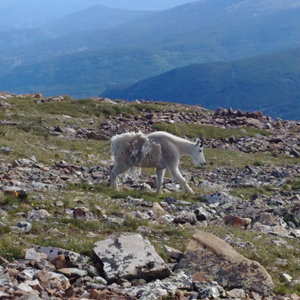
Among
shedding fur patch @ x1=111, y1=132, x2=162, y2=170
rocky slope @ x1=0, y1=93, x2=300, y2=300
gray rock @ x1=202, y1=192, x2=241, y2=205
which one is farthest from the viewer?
shedding fur patch @ x1=111, y1=132, x2=162, y2=170

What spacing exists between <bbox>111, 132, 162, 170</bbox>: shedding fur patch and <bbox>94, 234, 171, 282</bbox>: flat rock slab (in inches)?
295

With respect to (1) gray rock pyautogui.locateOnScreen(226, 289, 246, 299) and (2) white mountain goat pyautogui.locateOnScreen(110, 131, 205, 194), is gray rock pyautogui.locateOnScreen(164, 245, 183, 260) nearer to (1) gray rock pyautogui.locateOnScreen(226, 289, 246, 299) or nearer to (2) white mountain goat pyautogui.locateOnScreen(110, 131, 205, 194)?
(1) gray rock pyautogui.locateOnScreen(226, 289, 246, 299)

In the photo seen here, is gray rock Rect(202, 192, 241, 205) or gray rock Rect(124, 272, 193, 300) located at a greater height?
gray rock Rect(124, 272, 193, 300)

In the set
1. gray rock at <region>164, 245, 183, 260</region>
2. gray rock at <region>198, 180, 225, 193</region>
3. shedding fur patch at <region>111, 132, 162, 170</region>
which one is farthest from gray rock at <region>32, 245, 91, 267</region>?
gray rock at <region>198, 180, 225, 193</region>

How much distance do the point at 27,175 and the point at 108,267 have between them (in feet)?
30.2

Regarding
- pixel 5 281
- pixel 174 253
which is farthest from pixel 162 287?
pixel 5 281

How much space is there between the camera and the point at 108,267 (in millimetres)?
7820

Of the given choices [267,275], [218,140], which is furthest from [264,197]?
[218,140]

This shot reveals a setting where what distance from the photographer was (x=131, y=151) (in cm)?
1600

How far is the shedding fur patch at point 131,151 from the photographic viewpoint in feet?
52.4

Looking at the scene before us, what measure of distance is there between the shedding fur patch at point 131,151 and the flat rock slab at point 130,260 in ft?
24.6

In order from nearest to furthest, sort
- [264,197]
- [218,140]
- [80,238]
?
[80,238] < [264,197] < [218,140]

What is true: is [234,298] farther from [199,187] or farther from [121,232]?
[199,187]

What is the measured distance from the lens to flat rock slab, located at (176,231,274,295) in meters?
7.99
